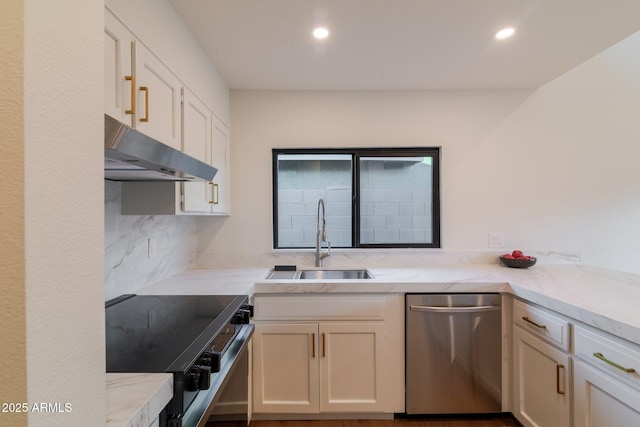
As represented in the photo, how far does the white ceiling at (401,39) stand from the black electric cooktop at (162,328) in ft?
4.81

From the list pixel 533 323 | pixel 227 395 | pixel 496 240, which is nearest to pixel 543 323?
pixel 533 323

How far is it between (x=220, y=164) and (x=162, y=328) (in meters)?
Result: 1.26

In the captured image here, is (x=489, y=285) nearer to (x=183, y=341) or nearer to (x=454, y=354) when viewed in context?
(x=454, y=354)

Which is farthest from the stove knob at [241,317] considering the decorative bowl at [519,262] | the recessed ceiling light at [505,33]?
the recessed ceiling light at [505,33]

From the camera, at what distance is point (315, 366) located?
1.81 metres

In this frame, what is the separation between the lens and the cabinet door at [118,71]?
3.21ft

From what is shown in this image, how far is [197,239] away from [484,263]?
2.36m

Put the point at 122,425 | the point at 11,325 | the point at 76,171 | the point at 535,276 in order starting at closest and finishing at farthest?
the point at 11,325, the point at 76,171, the point at 122,425, the point at 535,276

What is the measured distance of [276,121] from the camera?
2406 millimetres

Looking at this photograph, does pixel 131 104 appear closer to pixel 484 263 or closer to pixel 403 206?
pixel 403 206

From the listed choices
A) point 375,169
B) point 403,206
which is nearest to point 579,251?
point 403,206

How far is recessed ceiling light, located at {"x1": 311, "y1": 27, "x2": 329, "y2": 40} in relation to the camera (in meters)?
1.62

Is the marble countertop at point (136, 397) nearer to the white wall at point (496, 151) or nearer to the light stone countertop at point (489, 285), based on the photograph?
the light stone countertop at point (489, 285)

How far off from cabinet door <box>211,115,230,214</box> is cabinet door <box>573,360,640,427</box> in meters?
2.13
